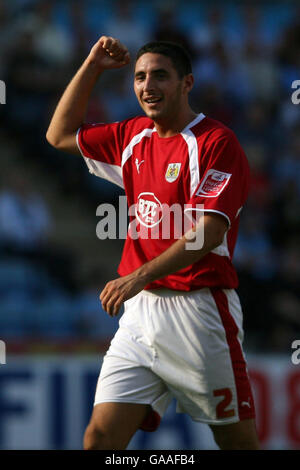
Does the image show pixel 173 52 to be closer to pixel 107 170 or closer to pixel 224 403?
pixel 107 170

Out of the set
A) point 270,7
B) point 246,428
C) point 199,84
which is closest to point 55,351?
point 246,428

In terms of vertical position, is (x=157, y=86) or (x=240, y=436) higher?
(x=157, y=86)

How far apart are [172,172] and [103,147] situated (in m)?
0.54

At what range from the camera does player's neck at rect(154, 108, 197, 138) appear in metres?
4.20

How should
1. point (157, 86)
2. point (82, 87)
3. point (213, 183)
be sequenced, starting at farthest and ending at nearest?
point (82, 87) < point (157, 86) < point (213, 183)

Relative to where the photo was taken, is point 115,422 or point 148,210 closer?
point 115,422

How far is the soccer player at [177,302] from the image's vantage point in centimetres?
403

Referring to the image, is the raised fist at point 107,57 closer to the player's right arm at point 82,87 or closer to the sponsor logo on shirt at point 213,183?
the player's right arm at point 82,87

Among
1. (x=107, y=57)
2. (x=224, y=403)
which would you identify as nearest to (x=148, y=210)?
(x=107, y=57)

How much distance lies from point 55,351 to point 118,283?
3100mm

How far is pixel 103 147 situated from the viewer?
4.46 metres

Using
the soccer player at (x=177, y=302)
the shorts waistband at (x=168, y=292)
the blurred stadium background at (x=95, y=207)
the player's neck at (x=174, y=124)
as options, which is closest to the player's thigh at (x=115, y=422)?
the soccer player at (x=177, y=302)

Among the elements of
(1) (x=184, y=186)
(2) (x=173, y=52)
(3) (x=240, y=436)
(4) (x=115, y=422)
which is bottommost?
(3) (x=240, y=436)

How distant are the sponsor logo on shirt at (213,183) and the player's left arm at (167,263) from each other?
114 mm
